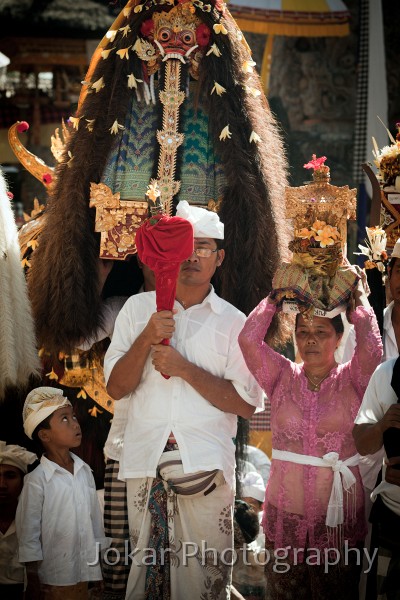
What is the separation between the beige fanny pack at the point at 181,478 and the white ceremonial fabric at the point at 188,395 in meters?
0.03

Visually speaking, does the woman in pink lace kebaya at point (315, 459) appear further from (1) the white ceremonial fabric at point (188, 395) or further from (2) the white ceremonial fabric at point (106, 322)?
(2) the white ceremonial fabric at point (106, 322)

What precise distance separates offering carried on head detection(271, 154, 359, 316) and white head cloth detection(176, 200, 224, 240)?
37 centimetres

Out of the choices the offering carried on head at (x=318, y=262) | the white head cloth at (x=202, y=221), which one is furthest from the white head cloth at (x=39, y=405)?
the offering carried on head at (x=318, y=262)

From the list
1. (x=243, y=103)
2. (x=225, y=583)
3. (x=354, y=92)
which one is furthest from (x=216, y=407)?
(x=354, y=92)

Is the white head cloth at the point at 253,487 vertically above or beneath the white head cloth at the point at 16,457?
beneath

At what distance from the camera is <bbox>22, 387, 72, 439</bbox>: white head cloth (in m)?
4.98

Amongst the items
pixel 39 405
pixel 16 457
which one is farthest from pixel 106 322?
pixel 16 457

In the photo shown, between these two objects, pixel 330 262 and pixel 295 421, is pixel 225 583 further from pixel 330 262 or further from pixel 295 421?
pixel 330 262

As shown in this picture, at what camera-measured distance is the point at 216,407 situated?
4.84 m

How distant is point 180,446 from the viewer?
15.5ft

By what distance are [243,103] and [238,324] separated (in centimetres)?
129

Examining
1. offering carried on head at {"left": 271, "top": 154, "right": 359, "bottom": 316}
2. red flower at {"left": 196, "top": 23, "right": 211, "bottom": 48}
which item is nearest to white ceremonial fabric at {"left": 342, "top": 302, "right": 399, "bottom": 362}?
offering carried on head at {"left": 271, "top": 154, "right": 359, "bottom": 316}

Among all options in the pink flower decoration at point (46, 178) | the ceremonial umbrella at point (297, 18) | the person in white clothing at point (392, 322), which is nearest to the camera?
the person in white clothing at point (392, 322)

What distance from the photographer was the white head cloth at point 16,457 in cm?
506
